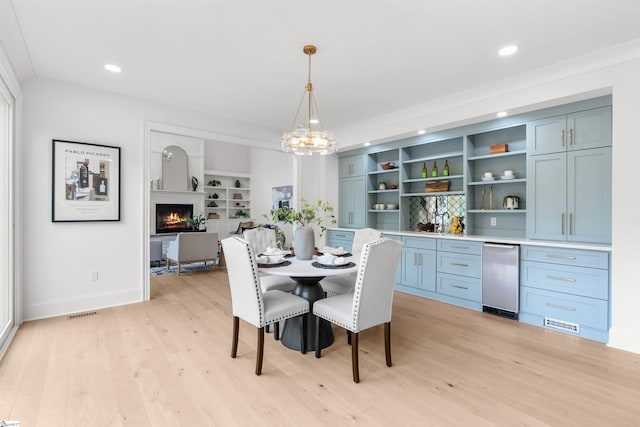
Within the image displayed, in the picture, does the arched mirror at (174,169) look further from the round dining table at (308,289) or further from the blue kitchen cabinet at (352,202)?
the round dining table at (308,289)

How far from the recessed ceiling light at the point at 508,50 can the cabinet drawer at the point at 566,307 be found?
236 centimetres

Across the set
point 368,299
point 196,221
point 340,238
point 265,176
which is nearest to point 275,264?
point 368,299

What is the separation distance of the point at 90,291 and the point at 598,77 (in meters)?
5.77

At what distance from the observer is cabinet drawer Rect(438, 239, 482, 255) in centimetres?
379

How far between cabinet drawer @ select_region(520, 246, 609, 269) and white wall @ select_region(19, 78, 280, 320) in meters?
4.61

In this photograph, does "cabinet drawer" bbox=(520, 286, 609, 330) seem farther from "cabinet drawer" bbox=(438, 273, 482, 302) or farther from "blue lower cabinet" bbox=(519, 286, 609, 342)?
"cabinet drawer" bbox=(438, 273, 482, 302)

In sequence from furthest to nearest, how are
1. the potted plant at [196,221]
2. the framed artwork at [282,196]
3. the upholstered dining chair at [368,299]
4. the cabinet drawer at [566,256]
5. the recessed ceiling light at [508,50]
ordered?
1. the framed artwork at [282,196]
2. the potted plant at [196,221]
3. the cabinet drawer at [566,256]
4. the recessed ceiling light at [508,50]
5. the upholstered dining chair at [368,299]

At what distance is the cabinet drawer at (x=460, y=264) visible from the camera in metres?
3.79

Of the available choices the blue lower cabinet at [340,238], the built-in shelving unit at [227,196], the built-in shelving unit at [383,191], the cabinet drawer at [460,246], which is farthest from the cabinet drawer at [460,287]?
the built-in shelving unit at [227,196]

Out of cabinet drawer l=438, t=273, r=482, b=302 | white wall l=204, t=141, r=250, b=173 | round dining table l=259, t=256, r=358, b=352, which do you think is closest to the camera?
round dining table l=259, t=256, r=358, b=352

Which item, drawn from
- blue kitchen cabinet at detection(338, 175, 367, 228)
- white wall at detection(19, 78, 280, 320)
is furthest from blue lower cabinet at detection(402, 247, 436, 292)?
white wall at detection(19, 78, 280, 320)

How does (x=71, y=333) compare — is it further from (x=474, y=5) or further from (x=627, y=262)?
(x=627, y=262)

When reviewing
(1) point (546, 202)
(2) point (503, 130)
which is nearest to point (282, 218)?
(1) point (546, 202)

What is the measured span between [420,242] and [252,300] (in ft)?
9.17
